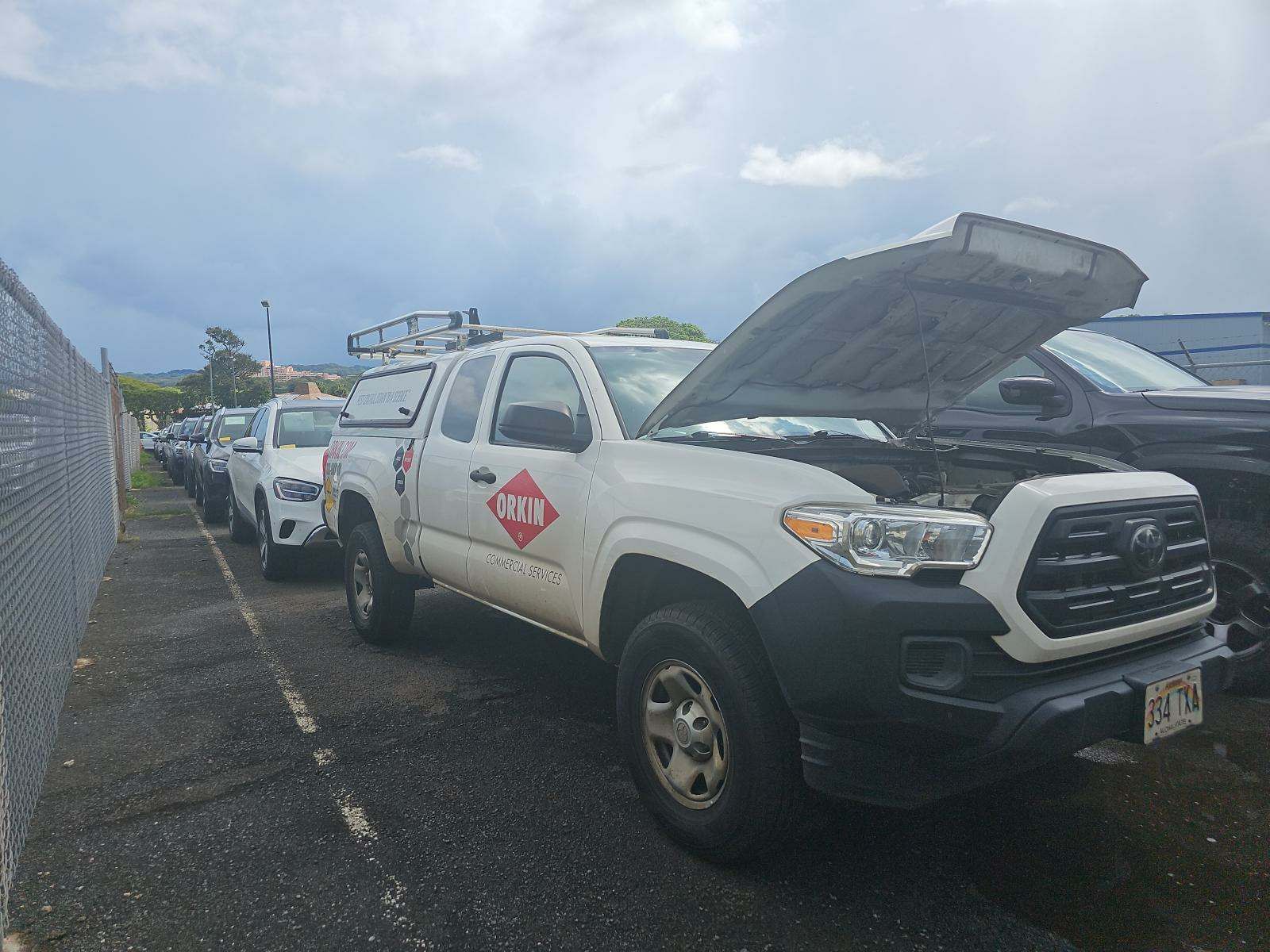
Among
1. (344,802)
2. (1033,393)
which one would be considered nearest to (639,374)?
(344,802)

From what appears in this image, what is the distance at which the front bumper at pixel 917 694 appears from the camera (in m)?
2.30

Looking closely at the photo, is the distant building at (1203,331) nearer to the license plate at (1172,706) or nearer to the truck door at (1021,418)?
the truck door at (1021,418)

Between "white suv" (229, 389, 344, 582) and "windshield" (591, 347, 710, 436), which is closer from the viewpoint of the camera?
"windshield" (591, 347, 710, 436)

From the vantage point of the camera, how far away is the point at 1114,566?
262 cm

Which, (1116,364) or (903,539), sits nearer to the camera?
(903,539)

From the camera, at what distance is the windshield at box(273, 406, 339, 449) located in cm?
873

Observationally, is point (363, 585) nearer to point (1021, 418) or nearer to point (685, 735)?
point (685, 735)

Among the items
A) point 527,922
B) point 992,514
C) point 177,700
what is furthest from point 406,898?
point 177,700

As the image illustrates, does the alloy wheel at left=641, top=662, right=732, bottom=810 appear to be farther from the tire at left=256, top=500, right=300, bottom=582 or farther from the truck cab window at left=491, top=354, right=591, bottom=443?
the tire at left=256, top=500, right=300, bottom=582

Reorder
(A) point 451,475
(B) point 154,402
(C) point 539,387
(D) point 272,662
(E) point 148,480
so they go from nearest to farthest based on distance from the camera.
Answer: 1. (C) point 539,387
2. (A) point 451,475
3. (D) point 272,662
4. (E) point 148,480
5. (B) point 154,402

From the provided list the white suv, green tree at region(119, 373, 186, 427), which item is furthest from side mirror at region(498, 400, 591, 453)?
green tree at region(119, 373, 186, 427)

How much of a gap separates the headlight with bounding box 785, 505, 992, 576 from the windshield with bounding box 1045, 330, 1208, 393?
284 centimetres

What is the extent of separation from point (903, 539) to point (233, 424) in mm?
14623

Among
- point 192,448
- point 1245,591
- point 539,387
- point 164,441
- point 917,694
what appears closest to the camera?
point 917,694
